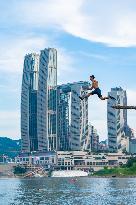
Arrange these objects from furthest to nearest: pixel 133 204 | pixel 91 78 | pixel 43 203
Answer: pixel 43 203 → pixel 133 204 → pixel 91 78

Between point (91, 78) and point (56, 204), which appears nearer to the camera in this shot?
point (91, 78)

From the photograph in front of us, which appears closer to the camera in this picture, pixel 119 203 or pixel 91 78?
pixel 91 78

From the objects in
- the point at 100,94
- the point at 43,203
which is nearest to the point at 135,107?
the point at 100,94

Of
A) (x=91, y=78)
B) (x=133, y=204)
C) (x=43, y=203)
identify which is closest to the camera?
(x=91, y=78)

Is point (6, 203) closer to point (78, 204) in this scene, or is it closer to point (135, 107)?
point (78, 204)

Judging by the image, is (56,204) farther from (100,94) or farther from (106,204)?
(100,94)

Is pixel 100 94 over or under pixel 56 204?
over

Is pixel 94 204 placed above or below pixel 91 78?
below

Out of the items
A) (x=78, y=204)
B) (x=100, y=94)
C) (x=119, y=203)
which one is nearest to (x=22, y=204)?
(x=78, y=204)
